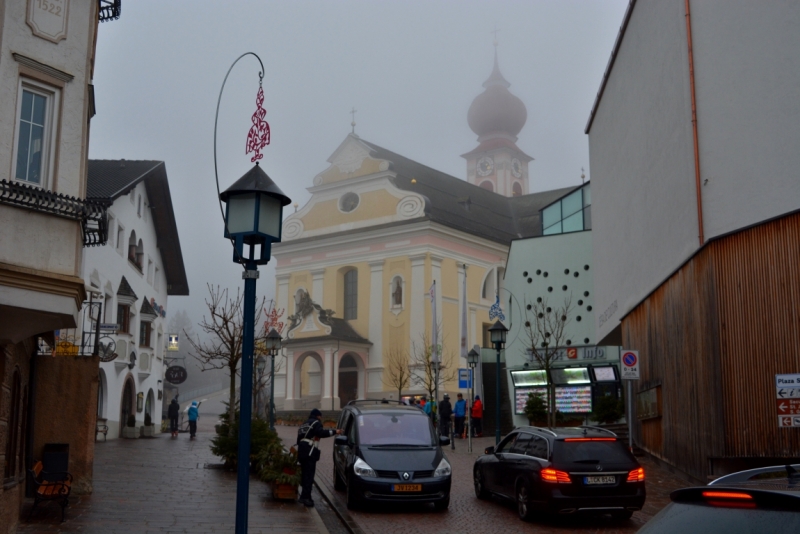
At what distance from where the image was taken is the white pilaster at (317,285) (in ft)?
213

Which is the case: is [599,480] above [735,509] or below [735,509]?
below

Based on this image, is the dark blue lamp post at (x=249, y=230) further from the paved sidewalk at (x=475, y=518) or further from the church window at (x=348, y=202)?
the church window at (x=348, y=202)

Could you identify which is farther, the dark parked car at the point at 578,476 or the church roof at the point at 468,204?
the church roof at the point at 468,204

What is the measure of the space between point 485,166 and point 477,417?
58.2m

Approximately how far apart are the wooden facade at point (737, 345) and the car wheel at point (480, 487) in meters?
4.23

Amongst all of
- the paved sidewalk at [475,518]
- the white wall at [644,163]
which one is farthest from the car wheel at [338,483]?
the white wall at [644,163]

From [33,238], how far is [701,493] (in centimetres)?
895

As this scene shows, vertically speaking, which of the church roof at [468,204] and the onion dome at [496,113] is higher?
the onion dome at [496,113]

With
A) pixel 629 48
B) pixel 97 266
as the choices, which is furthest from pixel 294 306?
pixel 629 48

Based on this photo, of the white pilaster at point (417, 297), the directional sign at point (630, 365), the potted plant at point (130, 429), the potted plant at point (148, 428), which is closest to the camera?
the directional sign at point (630, 365)

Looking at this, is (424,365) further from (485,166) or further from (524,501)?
(524,501)

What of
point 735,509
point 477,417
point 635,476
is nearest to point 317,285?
point 477,417

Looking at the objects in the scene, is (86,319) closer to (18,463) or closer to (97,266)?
(97,266)

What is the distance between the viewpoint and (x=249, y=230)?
9.49 metres
